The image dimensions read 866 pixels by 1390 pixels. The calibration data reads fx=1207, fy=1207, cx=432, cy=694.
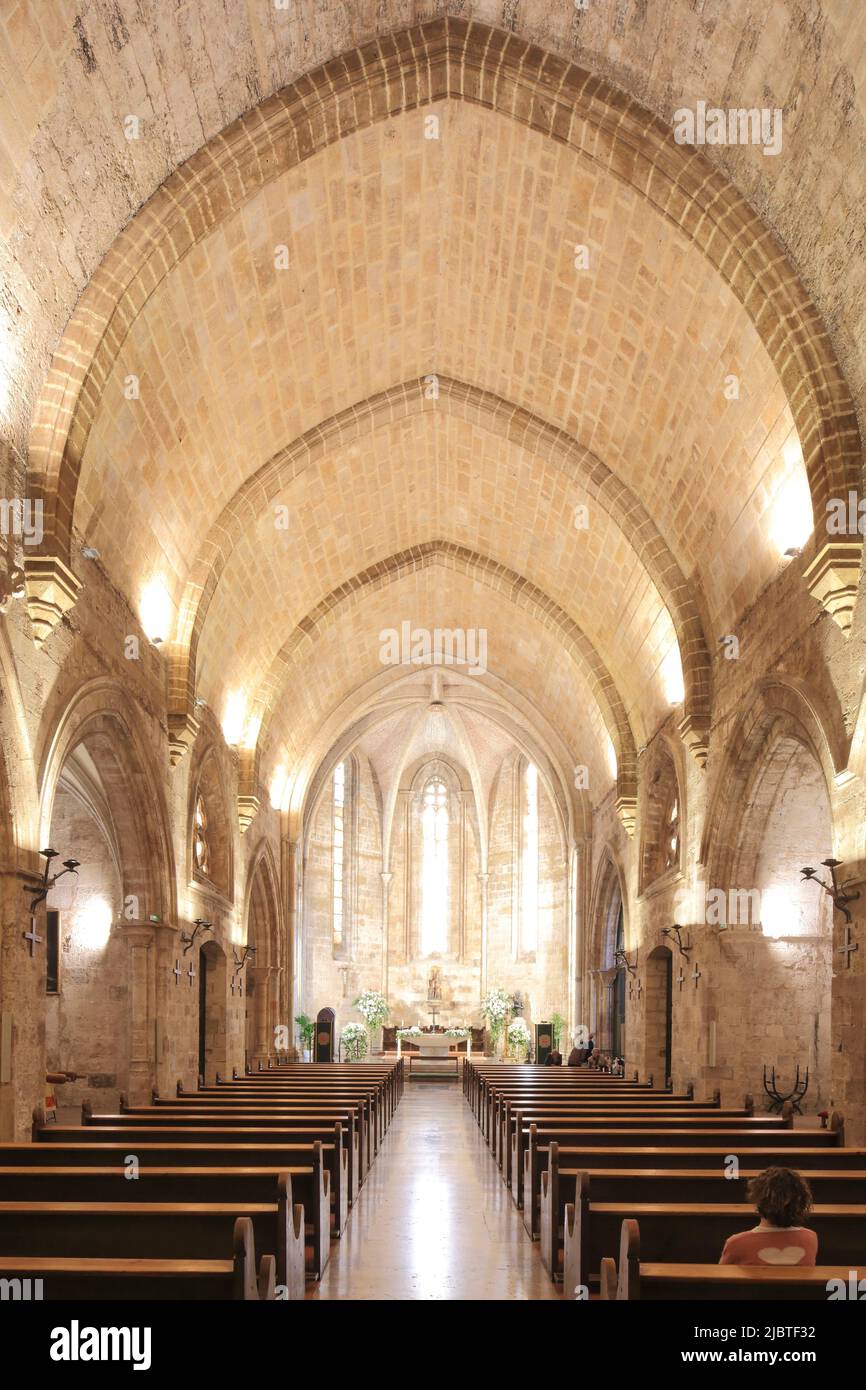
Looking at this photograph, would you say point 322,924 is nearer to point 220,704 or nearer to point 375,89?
point 220,704

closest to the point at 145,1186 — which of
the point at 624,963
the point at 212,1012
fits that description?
the point at 212,1012

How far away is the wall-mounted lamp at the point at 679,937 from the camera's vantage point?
59.4ft

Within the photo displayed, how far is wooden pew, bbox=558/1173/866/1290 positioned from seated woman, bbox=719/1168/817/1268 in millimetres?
1176

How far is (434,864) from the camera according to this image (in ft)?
139

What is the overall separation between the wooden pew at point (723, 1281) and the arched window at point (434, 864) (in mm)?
37374

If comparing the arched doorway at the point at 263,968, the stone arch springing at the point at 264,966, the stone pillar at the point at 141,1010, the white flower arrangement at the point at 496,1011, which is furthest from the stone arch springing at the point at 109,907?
Result: the white flower arrangement at the point at 496,1011

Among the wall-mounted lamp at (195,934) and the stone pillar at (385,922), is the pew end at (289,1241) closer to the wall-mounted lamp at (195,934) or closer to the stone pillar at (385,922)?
the wall-mounted lamp at (195,934)

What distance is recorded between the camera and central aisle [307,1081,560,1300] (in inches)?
318

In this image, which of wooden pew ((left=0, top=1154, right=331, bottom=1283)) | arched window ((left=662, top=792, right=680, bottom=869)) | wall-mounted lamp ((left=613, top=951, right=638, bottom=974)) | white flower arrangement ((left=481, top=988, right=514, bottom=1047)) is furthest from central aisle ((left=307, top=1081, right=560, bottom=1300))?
white flower arrangement ((left=481, top=988, right=514, bottom=1047))

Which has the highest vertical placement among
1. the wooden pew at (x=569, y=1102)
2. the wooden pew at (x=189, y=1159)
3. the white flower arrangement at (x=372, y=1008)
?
the wooden pew at (x=189, y=1159)

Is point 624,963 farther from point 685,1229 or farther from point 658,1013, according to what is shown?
point 685,1229

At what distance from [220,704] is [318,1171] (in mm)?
14157

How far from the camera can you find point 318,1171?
8.26 m

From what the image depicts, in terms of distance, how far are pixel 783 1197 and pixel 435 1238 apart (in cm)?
582
